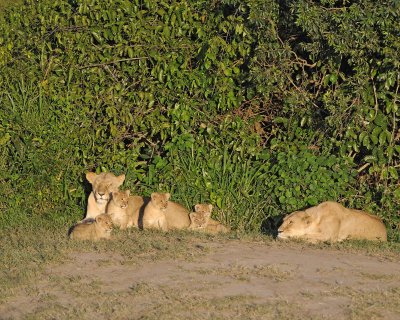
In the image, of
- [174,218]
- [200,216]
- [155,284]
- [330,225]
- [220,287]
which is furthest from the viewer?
[174,218]

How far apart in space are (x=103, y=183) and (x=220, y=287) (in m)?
3.35

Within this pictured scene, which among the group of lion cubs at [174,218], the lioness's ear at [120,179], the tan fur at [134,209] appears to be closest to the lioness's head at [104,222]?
the group of lion cubs at [174,218]

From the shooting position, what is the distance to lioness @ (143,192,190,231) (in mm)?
10672

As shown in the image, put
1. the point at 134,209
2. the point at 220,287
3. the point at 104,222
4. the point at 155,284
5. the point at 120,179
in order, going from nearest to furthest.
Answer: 1. the point at 220,287
2. the point at 155,284
3. the point at 104,222
4. the point at 134,209
5. the point at 120,179

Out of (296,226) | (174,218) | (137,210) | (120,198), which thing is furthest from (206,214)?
(296,226)

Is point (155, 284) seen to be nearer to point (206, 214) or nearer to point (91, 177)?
point (206, 214)

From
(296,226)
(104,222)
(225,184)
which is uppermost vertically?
(225,184)

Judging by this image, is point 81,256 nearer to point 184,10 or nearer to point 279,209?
point 279,209

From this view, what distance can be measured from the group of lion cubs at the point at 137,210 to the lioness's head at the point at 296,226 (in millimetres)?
904

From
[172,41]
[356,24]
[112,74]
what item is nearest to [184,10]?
[172,41]

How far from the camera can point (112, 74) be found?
11.5 metres

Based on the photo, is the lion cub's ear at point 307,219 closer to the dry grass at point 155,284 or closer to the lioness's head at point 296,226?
the lioness's head at point 296,226

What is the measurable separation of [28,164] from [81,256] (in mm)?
2624

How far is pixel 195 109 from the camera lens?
11.4 meters
